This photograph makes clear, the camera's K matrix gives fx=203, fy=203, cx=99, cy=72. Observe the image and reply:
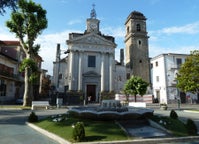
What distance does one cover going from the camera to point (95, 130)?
898 centimetres

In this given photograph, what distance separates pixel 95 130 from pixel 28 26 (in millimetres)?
19841

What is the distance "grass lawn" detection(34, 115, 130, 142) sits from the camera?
813cm

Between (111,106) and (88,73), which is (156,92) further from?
(111,106)

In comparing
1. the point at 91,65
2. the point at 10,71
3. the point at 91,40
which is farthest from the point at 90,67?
the point at 10,71

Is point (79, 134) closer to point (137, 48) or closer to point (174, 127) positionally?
point (174, 127)

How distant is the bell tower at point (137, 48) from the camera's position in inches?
1859

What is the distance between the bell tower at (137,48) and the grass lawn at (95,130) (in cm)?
3772

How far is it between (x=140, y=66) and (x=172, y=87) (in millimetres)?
9353

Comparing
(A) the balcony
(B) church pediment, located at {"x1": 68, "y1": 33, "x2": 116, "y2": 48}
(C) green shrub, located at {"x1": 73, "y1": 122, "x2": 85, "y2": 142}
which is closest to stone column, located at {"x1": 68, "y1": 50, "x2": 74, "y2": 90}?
(B) church pediment, located at {"x1": 68, "y1": 33, "x2": 116, "y2": 48}

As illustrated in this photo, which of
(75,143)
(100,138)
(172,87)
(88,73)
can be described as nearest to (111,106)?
(100,138)

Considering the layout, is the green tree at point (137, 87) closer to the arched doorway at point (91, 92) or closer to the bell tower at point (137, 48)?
the arched doorway at point (91, 92)

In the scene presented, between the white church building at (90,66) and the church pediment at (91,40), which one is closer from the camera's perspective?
the white church building at (90,66)

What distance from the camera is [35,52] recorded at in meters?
25.8

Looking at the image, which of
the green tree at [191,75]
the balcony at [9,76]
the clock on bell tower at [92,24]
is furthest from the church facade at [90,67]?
the green tree at [191,75]
